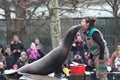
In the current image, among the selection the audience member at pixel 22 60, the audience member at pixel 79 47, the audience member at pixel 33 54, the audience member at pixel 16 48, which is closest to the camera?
the audience member at pixel 22 60

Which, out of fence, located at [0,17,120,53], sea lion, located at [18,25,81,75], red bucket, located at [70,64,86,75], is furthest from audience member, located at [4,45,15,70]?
sea lion, located at [18,25,81,75]

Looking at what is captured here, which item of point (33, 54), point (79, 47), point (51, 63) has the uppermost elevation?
point (51, 63)

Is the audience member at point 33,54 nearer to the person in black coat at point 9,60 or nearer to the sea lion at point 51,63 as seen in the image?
the person in black coat at point 9,60

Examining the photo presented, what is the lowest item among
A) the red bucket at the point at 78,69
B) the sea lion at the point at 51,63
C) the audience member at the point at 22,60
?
the red bucket at the point at 78,69

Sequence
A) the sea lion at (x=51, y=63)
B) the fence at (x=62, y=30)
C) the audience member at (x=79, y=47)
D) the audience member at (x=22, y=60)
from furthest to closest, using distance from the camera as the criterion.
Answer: the fence at (x=62, y=30) → the audience member at (x=79, y=47) → the audience member at (x=22, y=60) → the sea lion at (x=51, y=63)

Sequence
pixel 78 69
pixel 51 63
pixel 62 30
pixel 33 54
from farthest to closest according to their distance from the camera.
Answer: pixel 62 30 → pixel 33 54 → pixel 78 69 → pixel 51 63

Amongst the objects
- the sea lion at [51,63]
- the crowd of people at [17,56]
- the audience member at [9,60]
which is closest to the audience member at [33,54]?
the crowd of people at [17,56]

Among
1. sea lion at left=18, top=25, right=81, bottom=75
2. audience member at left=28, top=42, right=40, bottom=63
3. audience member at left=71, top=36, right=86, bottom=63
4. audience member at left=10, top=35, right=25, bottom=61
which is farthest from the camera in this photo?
audience member at left=10, top=35, right=25, bottom=61

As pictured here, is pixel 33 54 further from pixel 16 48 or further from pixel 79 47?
pixel 79 47

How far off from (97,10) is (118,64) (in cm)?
1178

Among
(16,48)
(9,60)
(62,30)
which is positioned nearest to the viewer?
(9,60)

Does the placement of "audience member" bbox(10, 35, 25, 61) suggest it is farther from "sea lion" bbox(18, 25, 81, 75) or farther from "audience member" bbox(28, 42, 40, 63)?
"sea lion" bbox(18, 25, 81, 75)

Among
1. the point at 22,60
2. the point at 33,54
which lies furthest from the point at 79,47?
the point at 22,60

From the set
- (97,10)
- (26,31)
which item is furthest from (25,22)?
(97,10)
